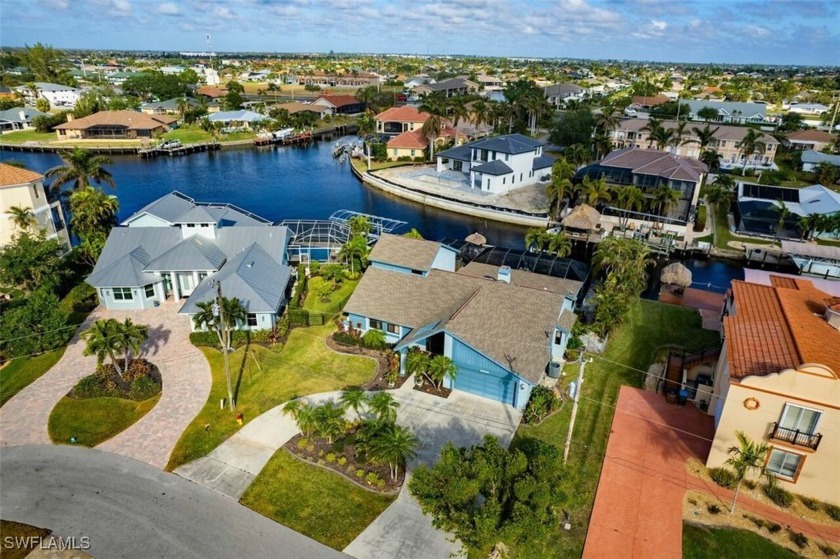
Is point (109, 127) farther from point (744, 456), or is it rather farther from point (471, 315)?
point (744, 456)

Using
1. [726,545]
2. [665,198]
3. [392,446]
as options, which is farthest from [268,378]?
[665,198]

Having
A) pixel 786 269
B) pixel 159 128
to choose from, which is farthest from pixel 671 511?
pixel 159 128

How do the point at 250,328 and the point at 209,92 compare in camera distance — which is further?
the point at 209,92

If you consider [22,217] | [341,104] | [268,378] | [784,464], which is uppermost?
[341,104]

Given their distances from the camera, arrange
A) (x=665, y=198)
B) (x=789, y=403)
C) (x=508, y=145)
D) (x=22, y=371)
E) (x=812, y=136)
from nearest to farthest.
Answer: (x=789, y=403) < (x=22, y=371) < (x=665, y=198) < (x=508, y=145) < (x=812, y=136)

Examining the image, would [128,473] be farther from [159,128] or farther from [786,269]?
[159,128]

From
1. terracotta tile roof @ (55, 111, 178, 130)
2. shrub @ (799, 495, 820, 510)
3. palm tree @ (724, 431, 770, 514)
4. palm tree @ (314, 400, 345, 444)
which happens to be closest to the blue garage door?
palm tree @ (314, 400, 345, 444)

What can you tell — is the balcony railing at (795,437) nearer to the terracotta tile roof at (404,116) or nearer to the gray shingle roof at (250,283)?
the gray shingle roof at (250,283)
